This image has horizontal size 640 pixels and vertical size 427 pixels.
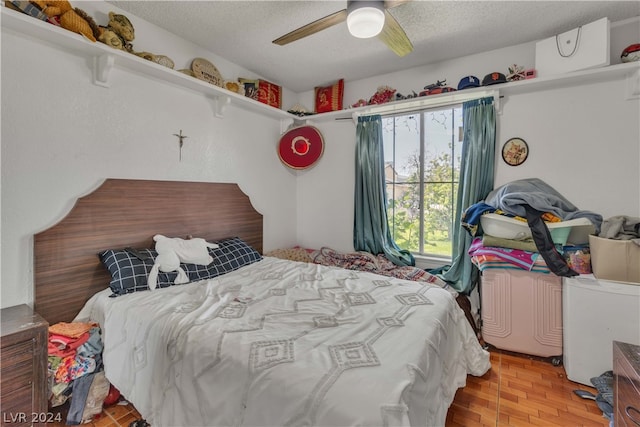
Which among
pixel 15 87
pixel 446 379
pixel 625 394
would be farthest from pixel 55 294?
pixel 625 394

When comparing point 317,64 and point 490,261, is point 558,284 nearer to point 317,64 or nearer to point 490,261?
point 490,261

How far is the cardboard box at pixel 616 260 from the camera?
1843 millimetres

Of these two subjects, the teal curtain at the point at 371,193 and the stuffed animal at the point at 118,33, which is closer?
the stuffed animal at the point at 118,33

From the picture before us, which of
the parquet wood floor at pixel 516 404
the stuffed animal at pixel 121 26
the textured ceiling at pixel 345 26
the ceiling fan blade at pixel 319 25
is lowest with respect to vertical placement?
the parquet wood floor at pixel 516 404

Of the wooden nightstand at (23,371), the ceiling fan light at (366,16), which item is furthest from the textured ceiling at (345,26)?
the wooden nightstand at (23,371)

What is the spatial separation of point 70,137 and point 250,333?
5.71 ft

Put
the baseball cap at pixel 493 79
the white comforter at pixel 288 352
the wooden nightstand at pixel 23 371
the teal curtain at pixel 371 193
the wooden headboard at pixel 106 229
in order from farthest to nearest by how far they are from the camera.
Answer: the teal curtain at pixel 371 193
the baseball cap at pixel 493 79
the wooden headboard at pixel 106 229
the wooden nightstand at pixel 23 371
the white comforter at pixel 288 352

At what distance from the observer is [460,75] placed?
2.83m

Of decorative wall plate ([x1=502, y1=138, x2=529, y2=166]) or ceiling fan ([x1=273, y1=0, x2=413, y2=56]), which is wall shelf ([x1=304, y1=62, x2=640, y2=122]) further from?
ceiling fan ([x1=273, y1=0, x2=413, y2=56])

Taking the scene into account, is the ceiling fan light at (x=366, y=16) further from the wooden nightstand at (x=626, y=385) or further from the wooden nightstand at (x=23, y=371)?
the wooden nightstand at (x=23, y=371)

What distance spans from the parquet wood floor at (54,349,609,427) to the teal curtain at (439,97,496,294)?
0.80 m

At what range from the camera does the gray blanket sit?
215cm

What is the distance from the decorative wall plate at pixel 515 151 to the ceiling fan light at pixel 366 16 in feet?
5.80

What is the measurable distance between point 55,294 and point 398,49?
9.23 ft
